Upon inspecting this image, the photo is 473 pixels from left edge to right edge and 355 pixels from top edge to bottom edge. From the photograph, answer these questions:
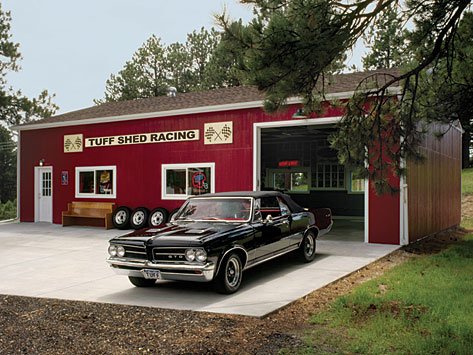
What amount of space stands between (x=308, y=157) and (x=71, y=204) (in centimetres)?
1148

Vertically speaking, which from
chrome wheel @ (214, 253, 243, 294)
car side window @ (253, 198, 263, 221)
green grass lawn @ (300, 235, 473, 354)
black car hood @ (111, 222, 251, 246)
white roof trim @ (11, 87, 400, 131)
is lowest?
green grass lawn @ (300, 235, 473, 354)

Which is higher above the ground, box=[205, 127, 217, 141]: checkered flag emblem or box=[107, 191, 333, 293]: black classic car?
box=[205, 127, 217, 141]: checkered flag emblem

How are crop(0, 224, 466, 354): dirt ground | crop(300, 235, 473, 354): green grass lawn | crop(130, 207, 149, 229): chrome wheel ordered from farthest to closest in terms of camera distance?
1. crop(130, 207, 149, 229): chrome wheel
2. crop(0, 224, 466, 354): dirt ground
3. crop(300, 235, 473, 354): green grass lawn

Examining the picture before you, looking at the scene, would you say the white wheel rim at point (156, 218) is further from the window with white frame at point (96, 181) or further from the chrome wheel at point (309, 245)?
the chrome wheel at point (309, 245)

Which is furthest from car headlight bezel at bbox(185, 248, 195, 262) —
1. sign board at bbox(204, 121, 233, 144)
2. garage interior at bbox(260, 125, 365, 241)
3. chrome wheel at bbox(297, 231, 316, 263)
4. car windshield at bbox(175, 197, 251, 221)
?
garage interior at bbox(260, 125, 365, 241)

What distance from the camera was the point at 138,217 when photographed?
16.3 meters

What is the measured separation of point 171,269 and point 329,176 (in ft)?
57.8

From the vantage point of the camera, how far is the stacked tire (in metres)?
16.0

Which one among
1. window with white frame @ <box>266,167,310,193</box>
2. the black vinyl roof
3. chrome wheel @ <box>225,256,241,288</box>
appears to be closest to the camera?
chrome wheel @ <box>225,256,241,288</box>

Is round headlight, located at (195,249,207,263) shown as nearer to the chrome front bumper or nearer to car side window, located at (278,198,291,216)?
the chrome front bumper

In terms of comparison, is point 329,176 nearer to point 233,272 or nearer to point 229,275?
point 233,272

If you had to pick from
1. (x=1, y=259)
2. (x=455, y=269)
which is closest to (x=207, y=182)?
(x=1, y=259)

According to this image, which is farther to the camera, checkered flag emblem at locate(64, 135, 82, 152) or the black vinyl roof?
checkered flag emblem at locate(64, 135, 82, 152)

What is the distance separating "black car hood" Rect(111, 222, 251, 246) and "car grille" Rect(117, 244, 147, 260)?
0.09m
